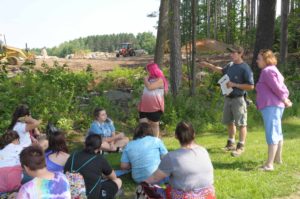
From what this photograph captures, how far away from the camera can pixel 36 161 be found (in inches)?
156

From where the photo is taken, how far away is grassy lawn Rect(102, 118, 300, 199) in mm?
5824

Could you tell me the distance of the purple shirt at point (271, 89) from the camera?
6555 mm

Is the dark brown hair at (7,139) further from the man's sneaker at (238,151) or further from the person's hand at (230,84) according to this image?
the man's sneaker at (238,151)

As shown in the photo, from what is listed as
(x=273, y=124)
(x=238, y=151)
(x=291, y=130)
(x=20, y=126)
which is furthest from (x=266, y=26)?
(x=20, y=126)

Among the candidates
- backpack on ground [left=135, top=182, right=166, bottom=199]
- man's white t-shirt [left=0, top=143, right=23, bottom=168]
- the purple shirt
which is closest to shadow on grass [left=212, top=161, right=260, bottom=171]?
the purple shirt

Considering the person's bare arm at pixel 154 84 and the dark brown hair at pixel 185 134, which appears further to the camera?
the person's bare arm at pixel 154 84

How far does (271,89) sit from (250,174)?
1.33 meters

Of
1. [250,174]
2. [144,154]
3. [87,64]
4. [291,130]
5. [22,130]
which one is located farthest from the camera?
[87,64]

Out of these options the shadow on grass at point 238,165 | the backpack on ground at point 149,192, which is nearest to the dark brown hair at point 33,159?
the backpack on ground at point 149,192

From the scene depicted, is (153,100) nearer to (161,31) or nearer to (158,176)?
(158,176)

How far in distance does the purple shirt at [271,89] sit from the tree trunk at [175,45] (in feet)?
19.5

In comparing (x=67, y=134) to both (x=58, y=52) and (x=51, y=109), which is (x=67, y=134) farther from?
(x=58, y=52)

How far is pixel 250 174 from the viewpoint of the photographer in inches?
259

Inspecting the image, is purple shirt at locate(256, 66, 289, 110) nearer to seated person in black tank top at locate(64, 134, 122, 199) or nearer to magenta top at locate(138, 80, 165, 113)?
magenta top at locate(138, 80, 165, 113)
